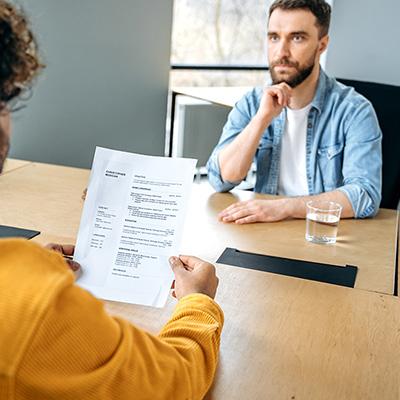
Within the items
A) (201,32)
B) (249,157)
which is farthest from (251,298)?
(201,32)

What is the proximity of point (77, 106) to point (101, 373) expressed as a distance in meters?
2.59

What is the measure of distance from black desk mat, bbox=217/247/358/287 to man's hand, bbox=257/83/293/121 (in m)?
0.68

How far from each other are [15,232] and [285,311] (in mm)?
709

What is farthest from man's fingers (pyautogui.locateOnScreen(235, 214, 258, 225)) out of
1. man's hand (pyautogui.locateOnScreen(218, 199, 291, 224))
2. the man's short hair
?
the man's short hair

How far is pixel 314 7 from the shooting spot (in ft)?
7.44

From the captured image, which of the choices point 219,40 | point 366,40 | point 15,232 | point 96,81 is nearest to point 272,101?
point 15,232

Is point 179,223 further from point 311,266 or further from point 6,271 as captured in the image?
point 6,271

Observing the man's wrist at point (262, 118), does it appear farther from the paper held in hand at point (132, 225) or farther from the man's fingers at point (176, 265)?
the man's fingers at point (176, 265)

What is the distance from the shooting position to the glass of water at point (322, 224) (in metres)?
1.70

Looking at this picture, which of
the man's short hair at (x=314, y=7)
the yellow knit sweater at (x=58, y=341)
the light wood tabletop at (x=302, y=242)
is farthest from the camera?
the man's short hair at (x=314, y=7)

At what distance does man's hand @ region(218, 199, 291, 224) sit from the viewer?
179 cm

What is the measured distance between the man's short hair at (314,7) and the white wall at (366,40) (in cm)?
114

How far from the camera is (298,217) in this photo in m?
1.86

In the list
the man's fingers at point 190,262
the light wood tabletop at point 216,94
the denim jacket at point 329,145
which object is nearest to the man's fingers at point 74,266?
the man's fingers at point 190,262
